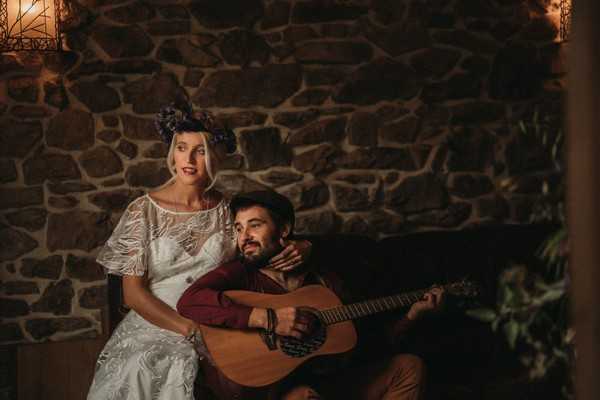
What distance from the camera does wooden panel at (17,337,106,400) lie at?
13.4ft

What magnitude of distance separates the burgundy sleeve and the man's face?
0.09 m

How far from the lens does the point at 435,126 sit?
14.8 feet

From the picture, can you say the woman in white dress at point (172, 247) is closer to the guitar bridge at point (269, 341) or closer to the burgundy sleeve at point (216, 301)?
the burgundy sleeve at point (216, 301)

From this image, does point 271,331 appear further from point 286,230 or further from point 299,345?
point 286,230

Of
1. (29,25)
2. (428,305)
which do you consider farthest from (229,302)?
(29,25)

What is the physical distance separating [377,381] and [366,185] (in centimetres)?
163

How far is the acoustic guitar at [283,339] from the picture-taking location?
9.07 ft

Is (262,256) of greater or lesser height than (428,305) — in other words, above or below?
above

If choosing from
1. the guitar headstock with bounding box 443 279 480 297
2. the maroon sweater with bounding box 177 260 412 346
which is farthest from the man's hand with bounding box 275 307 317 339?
the guitar headstock with bounding box 443 279 480 297

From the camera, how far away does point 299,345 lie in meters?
2.81

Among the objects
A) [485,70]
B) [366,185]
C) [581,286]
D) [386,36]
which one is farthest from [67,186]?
[581,286]

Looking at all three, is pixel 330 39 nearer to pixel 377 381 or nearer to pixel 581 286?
pixel 377 381

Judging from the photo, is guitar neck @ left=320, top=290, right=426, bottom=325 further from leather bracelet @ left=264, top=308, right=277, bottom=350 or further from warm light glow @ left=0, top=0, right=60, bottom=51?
warm light glow @ left=0, top=0, right=60, bottom=51

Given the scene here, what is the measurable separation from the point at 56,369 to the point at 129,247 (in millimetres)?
1315
